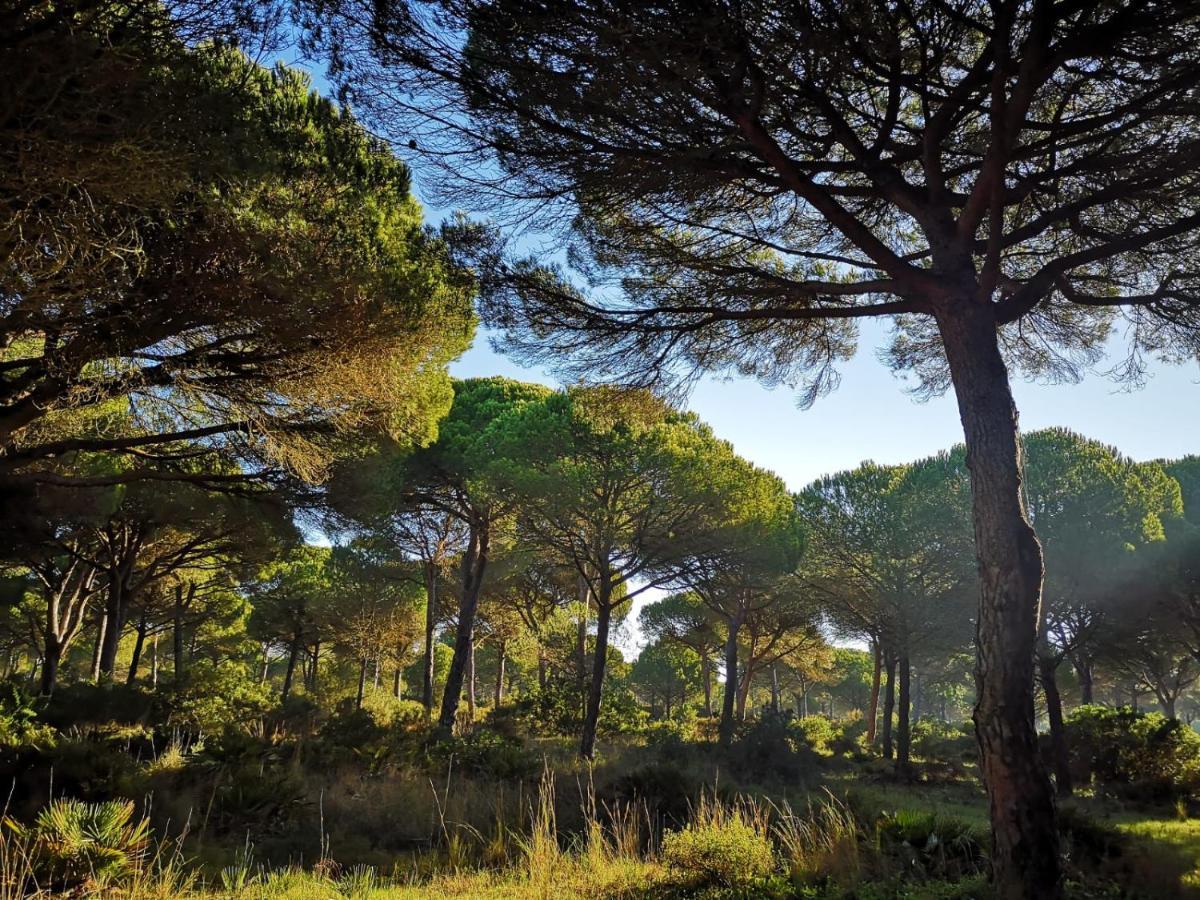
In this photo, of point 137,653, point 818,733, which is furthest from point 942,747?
point 137,653

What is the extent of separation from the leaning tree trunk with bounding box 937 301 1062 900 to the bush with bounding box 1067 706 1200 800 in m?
11.1

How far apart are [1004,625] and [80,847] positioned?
17.8ft

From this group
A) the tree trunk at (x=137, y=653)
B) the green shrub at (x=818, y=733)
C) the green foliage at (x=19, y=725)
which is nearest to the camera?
the green foliage at (x=19, y=725)

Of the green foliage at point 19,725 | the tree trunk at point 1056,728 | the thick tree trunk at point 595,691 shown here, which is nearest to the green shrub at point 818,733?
the tree trunk at point 1056,728

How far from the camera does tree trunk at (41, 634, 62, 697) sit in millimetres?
11830

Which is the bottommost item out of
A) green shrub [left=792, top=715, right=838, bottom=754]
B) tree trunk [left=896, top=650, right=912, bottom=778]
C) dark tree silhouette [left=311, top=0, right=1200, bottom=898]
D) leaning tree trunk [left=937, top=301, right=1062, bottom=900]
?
green shrub [left=792, top=715, right=838, bottom=754]

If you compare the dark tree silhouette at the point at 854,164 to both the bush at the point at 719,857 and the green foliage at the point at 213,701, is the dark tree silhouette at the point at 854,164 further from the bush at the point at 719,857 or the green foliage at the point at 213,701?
the green foliage at the point at 213,701

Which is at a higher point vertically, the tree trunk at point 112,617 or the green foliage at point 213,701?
the tree trunk at point 112,617

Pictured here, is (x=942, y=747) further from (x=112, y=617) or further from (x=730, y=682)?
(x=112, y=617)

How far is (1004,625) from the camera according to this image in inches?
138

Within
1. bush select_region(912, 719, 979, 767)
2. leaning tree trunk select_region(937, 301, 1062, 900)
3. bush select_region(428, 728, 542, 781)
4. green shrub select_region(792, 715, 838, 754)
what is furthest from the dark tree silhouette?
bush select_region(912, 719, 979, 767)

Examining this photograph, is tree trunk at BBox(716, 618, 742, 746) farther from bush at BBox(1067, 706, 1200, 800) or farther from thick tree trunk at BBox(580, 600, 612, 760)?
bush at BBox(1067, 706, 1200, 800)

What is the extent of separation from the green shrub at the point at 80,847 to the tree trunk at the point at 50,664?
1005 centimetres

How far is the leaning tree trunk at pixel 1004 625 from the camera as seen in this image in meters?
3.25
